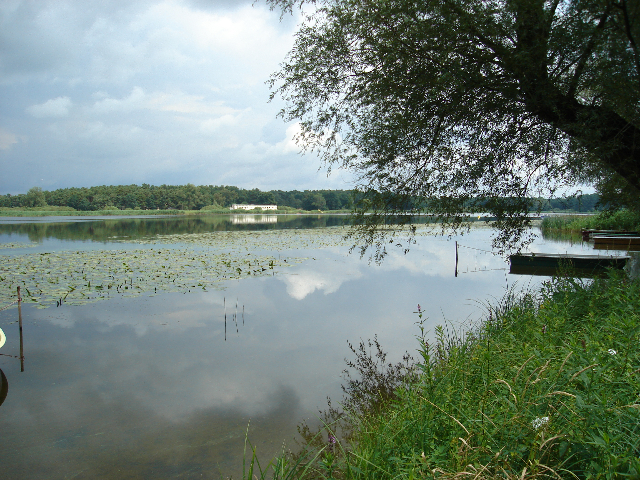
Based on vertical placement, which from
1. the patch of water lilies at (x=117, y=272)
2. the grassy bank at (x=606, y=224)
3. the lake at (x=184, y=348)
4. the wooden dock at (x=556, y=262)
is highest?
the grassy bank at (x=606, y=224)

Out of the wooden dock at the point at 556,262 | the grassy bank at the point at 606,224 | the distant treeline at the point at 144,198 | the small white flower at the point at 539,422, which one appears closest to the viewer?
the small white flower at the point at 539,422

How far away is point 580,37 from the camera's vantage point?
14.7ft

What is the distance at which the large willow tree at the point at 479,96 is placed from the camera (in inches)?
183

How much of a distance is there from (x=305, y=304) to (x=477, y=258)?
32.3 ft

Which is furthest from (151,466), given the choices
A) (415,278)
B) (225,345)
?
(415,278)

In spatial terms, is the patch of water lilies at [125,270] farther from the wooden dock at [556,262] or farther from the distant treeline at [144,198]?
the distant treeline at [144,198]

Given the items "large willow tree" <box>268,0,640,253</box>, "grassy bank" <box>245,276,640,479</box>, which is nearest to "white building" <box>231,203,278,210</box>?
"large willow tree" <box>268,0,640,253</box>

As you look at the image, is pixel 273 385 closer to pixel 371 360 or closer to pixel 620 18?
pixel 371 360

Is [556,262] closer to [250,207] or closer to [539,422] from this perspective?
[539,422]

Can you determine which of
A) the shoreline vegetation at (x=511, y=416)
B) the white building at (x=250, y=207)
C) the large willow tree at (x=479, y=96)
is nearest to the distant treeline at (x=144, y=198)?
the white building at (x=250, y=207)

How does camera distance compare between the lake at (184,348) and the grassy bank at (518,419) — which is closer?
the grassy bank at (518,419)

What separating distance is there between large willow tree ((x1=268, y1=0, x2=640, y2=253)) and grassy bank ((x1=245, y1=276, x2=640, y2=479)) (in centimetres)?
204

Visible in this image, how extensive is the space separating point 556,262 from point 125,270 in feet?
41.4

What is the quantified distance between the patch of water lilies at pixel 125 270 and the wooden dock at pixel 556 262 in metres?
7.34
